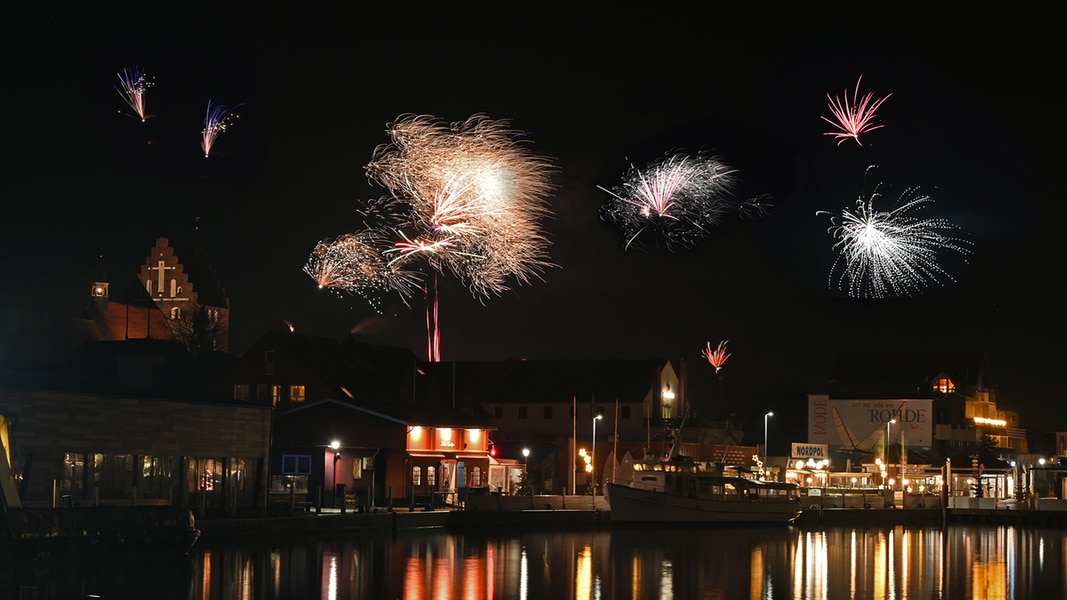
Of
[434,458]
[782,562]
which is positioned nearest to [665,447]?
[434,458]

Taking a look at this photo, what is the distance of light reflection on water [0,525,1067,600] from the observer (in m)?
36.7

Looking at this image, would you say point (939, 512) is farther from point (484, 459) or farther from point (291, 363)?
point (291, 363)

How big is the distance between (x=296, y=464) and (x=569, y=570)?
24.3 m

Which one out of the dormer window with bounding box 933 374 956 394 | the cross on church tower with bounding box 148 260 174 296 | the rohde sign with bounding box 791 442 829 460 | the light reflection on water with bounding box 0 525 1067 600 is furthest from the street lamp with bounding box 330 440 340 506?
the cross on church tower with bounding box 148 260 174 296

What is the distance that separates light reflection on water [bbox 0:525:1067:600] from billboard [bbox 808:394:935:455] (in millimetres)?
34173

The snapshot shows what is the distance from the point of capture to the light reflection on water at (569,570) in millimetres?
36688

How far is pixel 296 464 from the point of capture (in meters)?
65.9

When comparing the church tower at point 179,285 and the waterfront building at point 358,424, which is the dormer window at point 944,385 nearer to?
the waterfront building at point 358,424

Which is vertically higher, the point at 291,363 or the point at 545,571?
the point at 291,363

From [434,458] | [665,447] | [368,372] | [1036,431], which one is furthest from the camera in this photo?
[1036,431]

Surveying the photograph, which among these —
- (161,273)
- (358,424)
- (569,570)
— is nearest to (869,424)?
(358,424)

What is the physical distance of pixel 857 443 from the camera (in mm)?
99688

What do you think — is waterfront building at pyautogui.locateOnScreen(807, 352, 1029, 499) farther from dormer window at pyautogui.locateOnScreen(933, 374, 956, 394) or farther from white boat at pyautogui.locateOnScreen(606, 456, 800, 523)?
white boat at pyautogui.locateOnScreen(606, 456, 800, 523)

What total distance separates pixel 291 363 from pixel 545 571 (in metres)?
33.2
